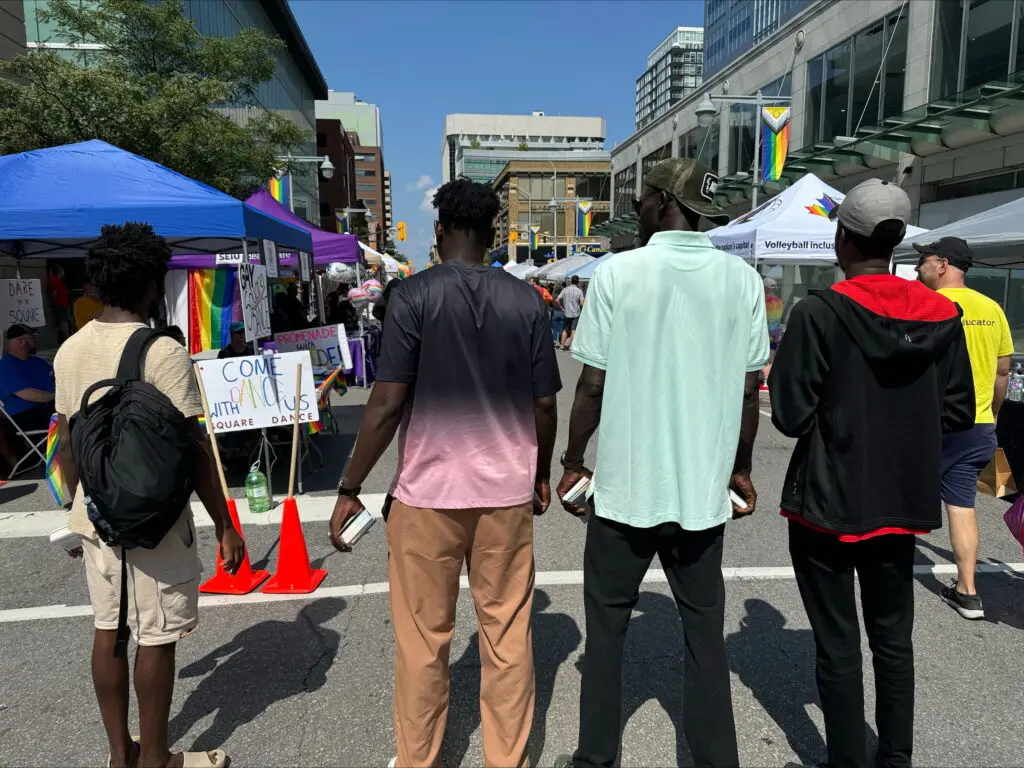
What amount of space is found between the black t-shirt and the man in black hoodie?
2.94ft

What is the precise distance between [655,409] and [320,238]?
1172cm

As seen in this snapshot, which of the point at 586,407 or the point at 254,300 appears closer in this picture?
the point at 586,407

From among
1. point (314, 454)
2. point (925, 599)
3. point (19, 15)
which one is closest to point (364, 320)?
point (314, 454)

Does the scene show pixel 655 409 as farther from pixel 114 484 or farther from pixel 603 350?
pixel 114 484

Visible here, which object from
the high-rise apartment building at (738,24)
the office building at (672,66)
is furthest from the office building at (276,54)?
the office building at (672,66)

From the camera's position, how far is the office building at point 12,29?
16234mm

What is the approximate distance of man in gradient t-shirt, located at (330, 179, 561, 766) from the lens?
2.18 m

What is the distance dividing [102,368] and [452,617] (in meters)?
1.42

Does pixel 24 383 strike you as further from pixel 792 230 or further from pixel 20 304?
pixel 792 230

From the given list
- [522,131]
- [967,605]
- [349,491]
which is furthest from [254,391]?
[522,131]

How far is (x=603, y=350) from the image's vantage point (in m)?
2.23

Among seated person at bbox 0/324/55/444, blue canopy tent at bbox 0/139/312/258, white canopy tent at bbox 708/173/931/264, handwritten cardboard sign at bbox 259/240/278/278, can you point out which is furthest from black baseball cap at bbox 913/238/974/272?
seated person at bbox 0/324/55/444

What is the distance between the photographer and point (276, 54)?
120 feet

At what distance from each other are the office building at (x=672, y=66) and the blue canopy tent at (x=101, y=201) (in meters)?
165
